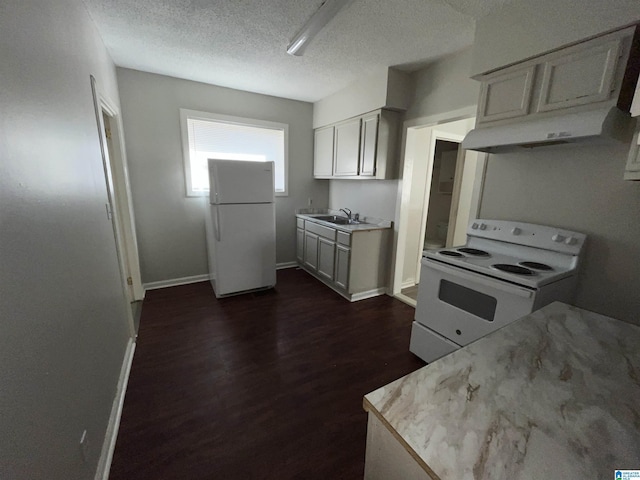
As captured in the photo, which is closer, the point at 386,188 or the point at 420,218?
the point at 386,188

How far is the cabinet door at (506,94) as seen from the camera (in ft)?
5.59

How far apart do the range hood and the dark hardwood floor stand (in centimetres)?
177

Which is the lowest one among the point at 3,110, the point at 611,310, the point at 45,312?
the point at 611,310

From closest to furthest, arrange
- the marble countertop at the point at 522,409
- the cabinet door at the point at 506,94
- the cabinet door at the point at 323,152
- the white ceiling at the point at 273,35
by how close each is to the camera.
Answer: the marble countertop at the point at 522,409, the cabinet door at the point at 506,94, the white ceiling at the point at 273,35, the cabinet door at the point at 323,152

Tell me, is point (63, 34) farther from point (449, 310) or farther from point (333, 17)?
point (449, 310)

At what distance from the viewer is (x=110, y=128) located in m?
2.69

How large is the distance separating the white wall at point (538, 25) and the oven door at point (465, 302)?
4.66 feet

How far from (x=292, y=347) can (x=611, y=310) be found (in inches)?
87.7

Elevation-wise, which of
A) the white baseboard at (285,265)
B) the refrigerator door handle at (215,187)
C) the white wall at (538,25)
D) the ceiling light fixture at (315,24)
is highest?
the ceiling light fixture at (315,24)

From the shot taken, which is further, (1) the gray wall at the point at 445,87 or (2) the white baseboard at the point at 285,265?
(2) the white baseboard at the point at 285,265

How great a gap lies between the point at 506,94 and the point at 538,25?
1.21ft

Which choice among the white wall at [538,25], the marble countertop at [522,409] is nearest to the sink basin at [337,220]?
the white wall at [538,25]

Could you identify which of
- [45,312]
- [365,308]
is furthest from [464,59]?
[45,312]

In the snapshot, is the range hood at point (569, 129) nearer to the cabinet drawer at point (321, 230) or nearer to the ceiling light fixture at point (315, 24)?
the ceiling light fixture at point (315, 24)
